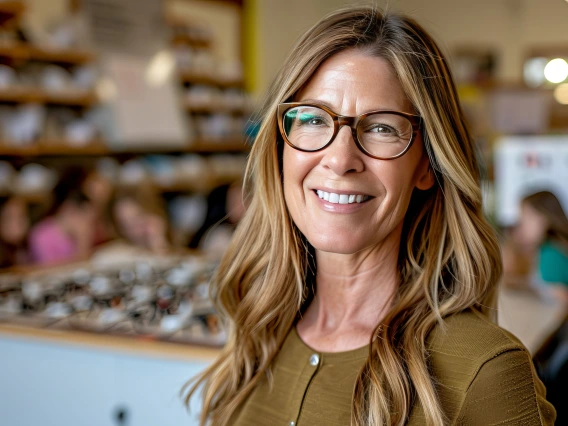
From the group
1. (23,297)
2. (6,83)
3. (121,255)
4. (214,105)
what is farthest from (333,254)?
(214,105)

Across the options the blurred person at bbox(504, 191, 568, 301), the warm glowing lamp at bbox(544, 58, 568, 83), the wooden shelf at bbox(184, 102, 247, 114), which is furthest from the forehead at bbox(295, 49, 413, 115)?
the warm glowing lamp at bbox(544, 58, 568, 83)

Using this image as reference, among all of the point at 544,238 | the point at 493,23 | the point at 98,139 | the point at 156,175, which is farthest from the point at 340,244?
the point at 493,23

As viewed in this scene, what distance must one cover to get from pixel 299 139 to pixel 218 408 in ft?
1.89

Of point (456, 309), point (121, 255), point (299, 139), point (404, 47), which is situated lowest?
point (121, 255)

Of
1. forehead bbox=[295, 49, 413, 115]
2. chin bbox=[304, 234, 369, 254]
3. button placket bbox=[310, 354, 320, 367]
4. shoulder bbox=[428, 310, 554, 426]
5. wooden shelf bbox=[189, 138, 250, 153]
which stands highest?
forehead bbox=[295, 49, 413, 115]

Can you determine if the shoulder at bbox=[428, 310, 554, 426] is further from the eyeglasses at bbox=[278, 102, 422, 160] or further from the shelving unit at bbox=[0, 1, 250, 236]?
the shelving unit at bbox=[0, 1, 250, 236]

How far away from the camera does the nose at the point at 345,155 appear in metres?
1.08

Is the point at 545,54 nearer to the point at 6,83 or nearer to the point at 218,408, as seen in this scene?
the point at 6,83

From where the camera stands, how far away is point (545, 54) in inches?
372

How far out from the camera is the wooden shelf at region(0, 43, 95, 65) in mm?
4801

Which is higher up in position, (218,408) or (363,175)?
(363,175)

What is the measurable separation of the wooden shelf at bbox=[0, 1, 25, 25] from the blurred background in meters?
0.01

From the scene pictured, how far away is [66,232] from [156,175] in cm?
221

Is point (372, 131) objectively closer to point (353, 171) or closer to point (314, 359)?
point (353, 171)
